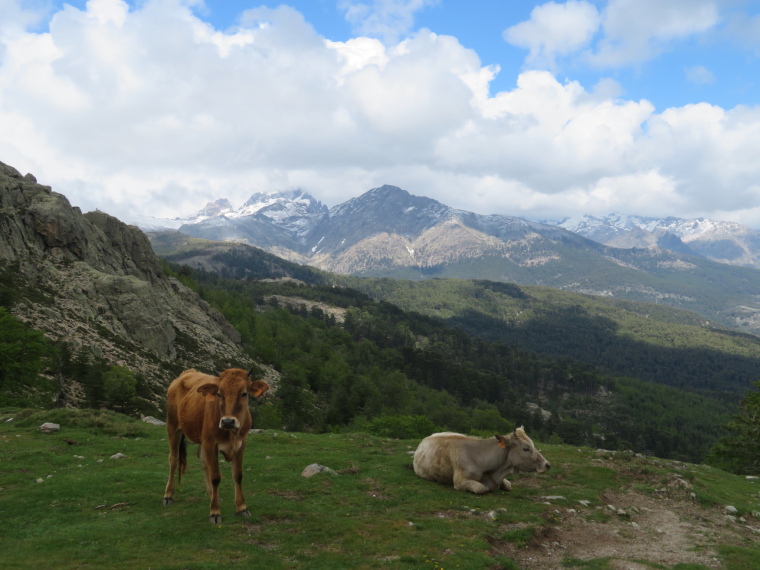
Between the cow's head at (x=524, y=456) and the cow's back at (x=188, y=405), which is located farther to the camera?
the cow's head at (x=524, y=456)

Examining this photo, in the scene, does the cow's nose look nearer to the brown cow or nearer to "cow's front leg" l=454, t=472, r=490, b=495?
the brown cow

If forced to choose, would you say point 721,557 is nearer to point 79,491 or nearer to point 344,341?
point 79,491

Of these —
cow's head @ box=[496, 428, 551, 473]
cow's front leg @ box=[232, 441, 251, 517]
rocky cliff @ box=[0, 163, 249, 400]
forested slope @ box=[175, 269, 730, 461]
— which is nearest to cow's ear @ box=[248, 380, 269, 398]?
cow's front leg @ box=[232, 441, 251, 517]

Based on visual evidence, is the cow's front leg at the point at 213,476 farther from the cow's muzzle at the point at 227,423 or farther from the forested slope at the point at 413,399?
the forested slope at the point at 413,399

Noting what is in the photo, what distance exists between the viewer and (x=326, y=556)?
10.1m

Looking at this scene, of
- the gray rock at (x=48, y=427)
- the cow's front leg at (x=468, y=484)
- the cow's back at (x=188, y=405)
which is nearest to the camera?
the cow's back at (x=188, y=405)

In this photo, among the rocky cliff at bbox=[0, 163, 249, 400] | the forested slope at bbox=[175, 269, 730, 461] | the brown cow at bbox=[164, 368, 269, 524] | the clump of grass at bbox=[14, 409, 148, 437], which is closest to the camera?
the brown cow at bbox=[164, 368, 269, 524]

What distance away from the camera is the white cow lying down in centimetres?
1661

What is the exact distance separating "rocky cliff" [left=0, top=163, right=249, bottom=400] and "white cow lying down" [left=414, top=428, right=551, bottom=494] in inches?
1900

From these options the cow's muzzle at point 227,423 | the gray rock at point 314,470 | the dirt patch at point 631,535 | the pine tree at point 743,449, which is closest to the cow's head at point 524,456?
the dirt patch at point 631,535

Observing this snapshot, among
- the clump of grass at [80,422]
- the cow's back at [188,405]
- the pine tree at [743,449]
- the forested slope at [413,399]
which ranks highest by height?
the cow's back at [188,405]

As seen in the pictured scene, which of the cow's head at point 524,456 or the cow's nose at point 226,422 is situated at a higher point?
the cow's nose at point 226,422

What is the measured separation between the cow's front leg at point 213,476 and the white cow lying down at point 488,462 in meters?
9.09

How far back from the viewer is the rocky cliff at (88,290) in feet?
176
